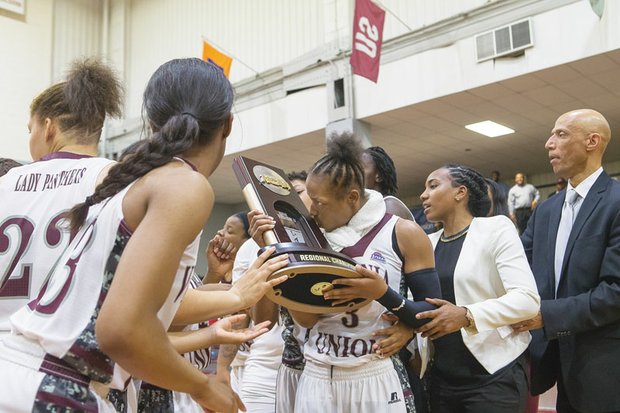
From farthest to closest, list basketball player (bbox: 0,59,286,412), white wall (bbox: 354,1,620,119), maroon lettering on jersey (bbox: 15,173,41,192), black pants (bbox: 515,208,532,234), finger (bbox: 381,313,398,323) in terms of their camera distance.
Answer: black pants (bbox: 515,208,532,234) < white wall (bbox: 354,1,620,119) < finger (bbox: 381,313,398,323) < maroon lettering on jersey (bbox: 15,173,41,192) < basketball player (bbox: 0,59,286,412)

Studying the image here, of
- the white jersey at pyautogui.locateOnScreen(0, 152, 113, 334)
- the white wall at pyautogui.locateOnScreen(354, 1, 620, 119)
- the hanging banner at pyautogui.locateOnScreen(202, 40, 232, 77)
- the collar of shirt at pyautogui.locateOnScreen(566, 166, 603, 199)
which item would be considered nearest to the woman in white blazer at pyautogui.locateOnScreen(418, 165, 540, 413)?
the collar of shirt at pyautogui.locateOnScreen(566, 166, 603, 199)

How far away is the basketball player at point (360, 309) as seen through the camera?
2480 mm

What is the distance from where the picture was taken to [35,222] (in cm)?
176

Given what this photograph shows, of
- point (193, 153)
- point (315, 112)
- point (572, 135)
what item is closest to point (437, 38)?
point (315, 112)

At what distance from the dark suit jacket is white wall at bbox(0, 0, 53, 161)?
1445 centimetres

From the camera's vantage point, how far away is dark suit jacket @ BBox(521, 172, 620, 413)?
2793 mm

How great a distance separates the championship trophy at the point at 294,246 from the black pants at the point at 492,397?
85cm

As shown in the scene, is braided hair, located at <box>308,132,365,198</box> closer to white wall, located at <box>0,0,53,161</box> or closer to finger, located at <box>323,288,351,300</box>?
finger, located at <box>323,288,351,300</box>

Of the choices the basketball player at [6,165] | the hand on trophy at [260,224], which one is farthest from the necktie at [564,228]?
the basketball player at [6,165]

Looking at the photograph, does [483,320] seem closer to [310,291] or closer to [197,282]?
[310,291]

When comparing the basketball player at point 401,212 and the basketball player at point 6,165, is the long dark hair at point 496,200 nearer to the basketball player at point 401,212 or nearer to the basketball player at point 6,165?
the basketball player at point 401,212

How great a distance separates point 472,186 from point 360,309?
117 centimetres

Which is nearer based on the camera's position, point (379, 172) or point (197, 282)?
point (197, 282)

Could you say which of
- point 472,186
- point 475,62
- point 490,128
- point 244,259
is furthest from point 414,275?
point 490,128
